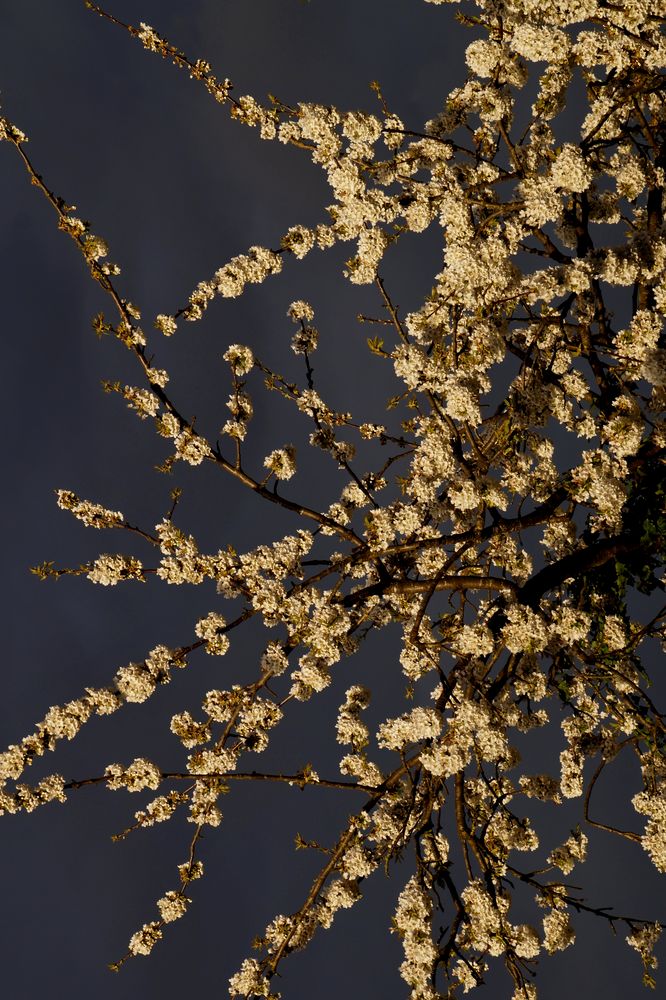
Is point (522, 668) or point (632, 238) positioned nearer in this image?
point (632, 238)

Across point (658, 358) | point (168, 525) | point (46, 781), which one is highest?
point (658, 358)

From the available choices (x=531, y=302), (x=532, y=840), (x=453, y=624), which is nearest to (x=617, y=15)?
(x=531, y=302)

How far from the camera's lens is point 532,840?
10.4 meters

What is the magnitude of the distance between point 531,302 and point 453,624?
3.92 metres

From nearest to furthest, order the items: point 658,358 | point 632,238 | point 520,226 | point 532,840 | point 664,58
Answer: point 664,58
point 658,358
point 632,238
point 520,226
point 532,840

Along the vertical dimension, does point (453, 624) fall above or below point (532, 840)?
above

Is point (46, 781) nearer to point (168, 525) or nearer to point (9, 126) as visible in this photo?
point (168, 525)

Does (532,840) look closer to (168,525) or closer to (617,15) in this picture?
(168,525)

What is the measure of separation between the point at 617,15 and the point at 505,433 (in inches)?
158

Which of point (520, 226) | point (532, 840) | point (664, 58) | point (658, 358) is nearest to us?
point (664, 58)

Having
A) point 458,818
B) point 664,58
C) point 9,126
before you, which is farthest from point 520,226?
point 458,818

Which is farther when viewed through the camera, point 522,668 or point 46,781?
point 522,668

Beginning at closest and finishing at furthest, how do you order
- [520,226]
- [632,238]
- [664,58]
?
1. [664,58]
2. [632,238]
3. [520,226]

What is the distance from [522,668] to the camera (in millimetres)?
9609
